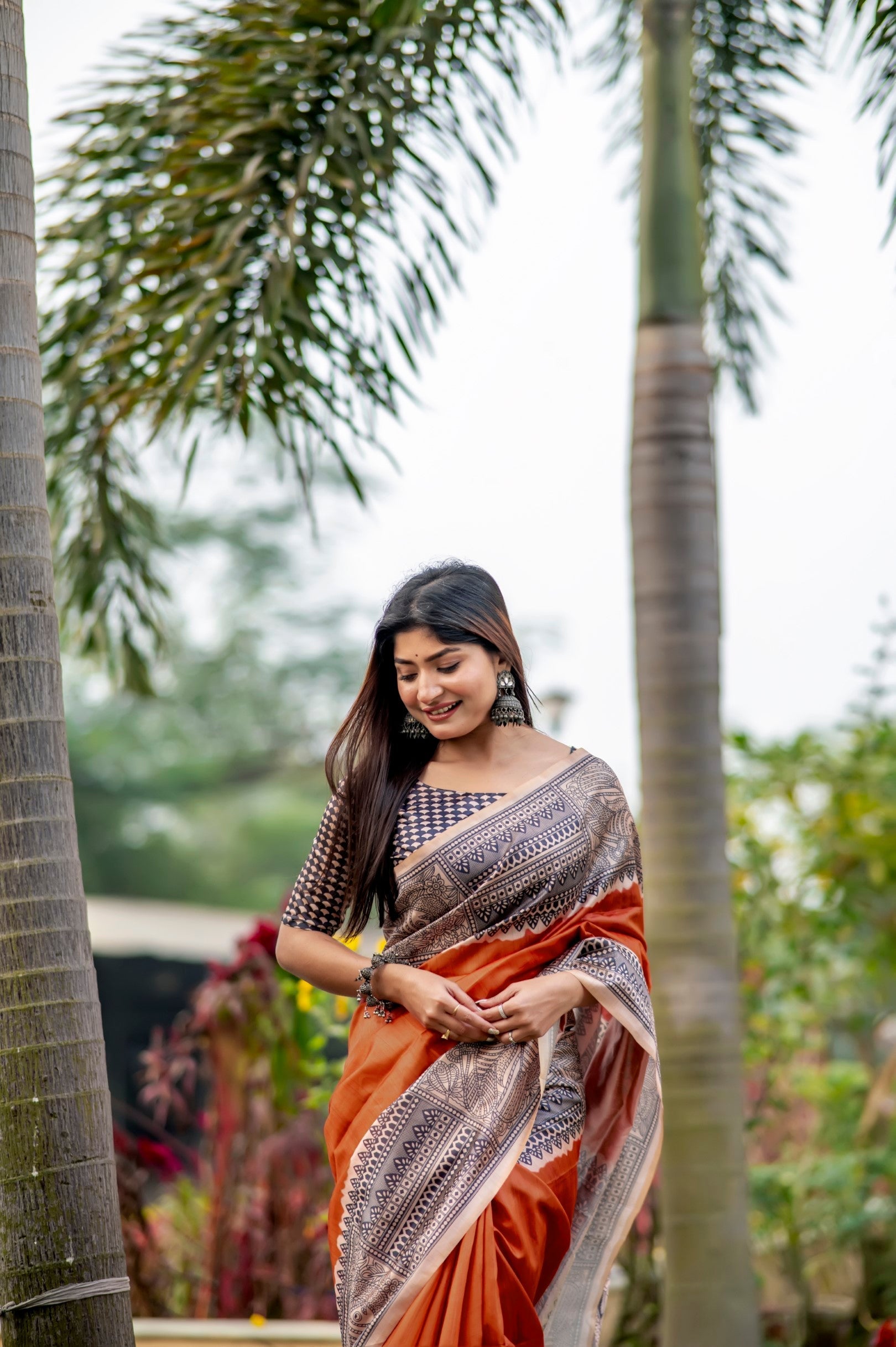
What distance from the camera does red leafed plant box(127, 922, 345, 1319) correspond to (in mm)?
4484

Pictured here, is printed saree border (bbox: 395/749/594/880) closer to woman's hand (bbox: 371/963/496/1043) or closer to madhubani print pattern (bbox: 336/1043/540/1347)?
woman's hand (bbox: 371/963/496/1043)

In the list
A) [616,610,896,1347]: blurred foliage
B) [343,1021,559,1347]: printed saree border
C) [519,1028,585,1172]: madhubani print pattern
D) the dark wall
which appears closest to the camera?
[343,1021,559,1347]: printed saree border

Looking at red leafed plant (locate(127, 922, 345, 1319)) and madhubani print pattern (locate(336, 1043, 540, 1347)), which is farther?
red leafed plant (locate(127, 922, 345, 1319))

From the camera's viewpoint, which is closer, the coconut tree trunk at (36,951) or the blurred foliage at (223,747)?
the coconut tree trunk at (36,951)

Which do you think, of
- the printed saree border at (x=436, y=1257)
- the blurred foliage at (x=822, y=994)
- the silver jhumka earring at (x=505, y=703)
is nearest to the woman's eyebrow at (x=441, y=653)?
the silver jhumka earring at (x=505, y=703)

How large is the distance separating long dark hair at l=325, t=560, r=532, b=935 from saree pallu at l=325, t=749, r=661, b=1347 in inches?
3.0

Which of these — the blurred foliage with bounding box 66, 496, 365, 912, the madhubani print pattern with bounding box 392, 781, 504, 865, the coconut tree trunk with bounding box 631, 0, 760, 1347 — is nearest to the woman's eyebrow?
the madhubani print pattern with bounding box 392, 781, 504, 865

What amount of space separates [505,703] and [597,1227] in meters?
0.91

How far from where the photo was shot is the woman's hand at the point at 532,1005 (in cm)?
210

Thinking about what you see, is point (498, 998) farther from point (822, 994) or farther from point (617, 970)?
point (822, 994)

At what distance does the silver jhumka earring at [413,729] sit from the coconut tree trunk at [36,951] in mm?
576

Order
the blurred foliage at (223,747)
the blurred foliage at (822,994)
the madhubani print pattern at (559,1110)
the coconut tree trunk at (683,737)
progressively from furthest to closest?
the blurred foliage at (223,747) < the blurred foliage at (822,994) < the coconut tree trunk at (683,737) < the madhubani print pattern at (559,1110)

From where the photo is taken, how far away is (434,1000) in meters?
2.10

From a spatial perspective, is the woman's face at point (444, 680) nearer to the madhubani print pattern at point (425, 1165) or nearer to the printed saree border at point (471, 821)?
the printed saree border at point (471, 821)
